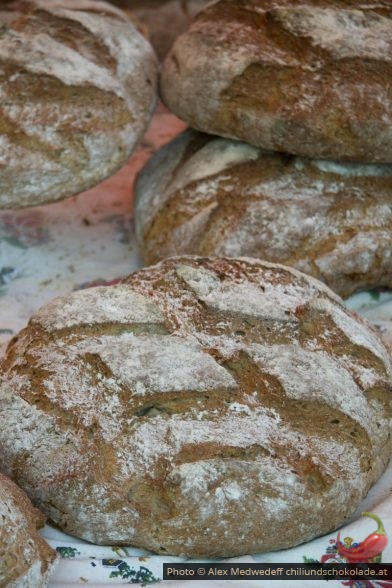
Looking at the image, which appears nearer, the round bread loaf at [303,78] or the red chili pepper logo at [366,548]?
the red chili pepper logo at [366,548]

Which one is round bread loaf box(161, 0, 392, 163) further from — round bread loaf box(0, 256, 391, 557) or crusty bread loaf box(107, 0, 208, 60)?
crusty bread loaf box(107, 0, 208, 60)

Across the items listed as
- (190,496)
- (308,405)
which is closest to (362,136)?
(308,405)

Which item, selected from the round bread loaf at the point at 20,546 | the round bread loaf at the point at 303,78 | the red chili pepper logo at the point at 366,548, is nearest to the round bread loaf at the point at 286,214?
the round bread loaf at the point at 303,78

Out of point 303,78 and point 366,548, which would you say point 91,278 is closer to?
point 303,78

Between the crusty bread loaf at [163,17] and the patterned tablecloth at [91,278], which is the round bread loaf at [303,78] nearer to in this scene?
the patterned tablecloth at [91,278]

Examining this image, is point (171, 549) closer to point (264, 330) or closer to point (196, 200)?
point (264, 330)

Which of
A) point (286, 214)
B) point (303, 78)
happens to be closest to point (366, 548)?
point (286, 214)

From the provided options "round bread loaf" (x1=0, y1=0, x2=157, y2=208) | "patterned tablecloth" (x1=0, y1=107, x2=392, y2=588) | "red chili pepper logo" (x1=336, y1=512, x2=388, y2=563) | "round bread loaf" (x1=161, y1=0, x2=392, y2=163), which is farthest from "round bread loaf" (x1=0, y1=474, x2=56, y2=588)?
"round bread loaf" (x1=161, y1=0, x2=392, y2=163)
